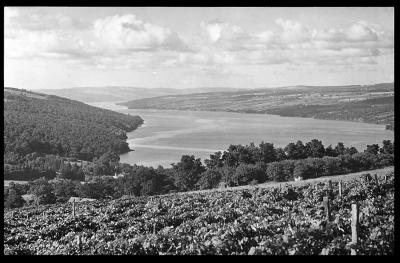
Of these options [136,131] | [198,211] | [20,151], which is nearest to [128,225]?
[198,211]

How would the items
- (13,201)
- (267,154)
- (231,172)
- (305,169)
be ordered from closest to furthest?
(305,169), (13,201), (231,172), (267,154)

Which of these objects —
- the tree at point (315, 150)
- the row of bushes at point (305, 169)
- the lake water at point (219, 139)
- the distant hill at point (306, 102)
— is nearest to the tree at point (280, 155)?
the tree at point (315, 150)

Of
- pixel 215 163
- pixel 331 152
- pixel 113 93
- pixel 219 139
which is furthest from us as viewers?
pixel 113 93

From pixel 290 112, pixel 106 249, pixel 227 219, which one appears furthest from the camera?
pixel 290 112

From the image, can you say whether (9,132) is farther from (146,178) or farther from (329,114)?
(329,114)

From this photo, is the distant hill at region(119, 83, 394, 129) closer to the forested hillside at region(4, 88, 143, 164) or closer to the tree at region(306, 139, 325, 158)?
the tree at region(306, 139, 325, 158)

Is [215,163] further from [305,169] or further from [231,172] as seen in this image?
[305,169]

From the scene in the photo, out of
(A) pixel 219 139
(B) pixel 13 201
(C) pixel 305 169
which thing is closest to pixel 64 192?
(B) pixel 13 201
